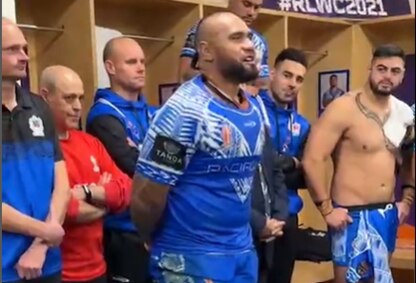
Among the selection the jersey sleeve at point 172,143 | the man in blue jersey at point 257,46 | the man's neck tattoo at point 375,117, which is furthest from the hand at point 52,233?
the man's neck tattoo at point 375,117

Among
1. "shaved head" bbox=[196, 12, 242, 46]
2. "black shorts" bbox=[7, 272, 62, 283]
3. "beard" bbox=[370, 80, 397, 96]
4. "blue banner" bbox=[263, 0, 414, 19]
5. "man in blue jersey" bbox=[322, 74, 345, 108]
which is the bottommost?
"black shorts" bbox=[7, 272, 62, 283]

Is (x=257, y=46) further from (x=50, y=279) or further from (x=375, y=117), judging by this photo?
(x=50, y=279)

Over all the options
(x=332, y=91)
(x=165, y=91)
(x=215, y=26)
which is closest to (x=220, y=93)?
(x=215, y=26)

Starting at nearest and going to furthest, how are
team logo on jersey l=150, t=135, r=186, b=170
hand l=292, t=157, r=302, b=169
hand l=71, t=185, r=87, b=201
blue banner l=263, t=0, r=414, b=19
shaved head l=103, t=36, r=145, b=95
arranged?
1. team logo on jersey l=150, t=135, r=186, b=170
2. hand l=71, t=185, r=87, b=201
3. shaved head l=103, t=36, r=145, b=95
4. hand l=292, t=157, r=302, b=169
5. blue banner l=263, t=0, r=414, b=19

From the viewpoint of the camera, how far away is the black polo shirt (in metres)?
2.03

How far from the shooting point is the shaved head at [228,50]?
197 centimetres

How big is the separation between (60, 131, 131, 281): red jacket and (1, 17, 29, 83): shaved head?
1.29 feet

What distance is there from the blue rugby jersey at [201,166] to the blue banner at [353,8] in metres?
2.70

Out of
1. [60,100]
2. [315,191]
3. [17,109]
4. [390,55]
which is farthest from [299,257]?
[17,109]

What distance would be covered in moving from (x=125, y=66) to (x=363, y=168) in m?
1.03

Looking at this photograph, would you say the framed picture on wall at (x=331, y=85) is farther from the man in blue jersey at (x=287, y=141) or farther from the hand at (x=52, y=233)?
the hand at (x=52, y=233)

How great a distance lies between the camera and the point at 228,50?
1977 mm

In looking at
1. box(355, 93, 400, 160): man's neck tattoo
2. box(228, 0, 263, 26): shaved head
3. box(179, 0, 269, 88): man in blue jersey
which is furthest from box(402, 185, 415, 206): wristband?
box(228, 0, 263, 26): shaved head

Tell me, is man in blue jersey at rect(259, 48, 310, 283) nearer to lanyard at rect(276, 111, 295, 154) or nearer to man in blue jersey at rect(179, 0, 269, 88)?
lanyard at rect(276, 111, 295, 154)
